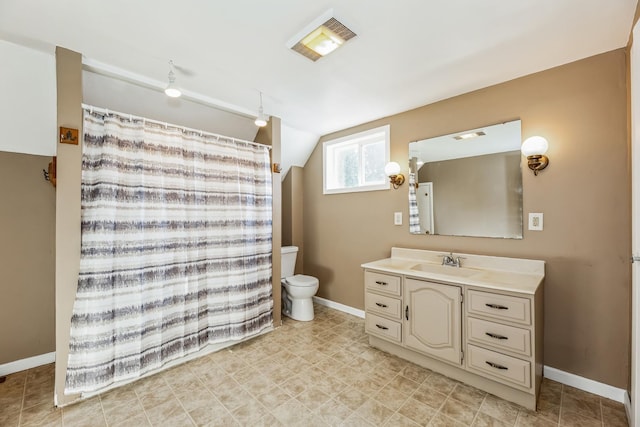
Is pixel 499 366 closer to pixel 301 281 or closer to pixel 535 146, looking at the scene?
pixel 535 146

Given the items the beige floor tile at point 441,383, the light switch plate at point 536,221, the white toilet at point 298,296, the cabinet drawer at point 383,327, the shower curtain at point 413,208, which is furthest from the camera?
the white toilet at point 298,296

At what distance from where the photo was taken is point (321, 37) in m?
1.68

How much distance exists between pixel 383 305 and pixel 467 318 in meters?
0.67

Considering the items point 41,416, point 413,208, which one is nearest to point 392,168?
point 413,208

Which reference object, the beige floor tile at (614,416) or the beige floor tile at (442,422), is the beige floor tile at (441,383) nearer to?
the beige floor tile at (442,422)

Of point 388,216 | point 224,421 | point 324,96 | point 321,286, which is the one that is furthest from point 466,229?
point 224,421

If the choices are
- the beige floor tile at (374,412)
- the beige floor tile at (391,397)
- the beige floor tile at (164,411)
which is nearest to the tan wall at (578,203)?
the beige floor tile at (391,397)

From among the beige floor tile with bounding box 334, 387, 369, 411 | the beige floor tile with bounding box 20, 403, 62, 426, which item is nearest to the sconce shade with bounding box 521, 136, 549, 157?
the beige floor tile with bounding box 334, 387, 369, 411

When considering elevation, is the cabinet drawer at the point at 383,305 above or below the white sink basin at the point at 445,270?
below

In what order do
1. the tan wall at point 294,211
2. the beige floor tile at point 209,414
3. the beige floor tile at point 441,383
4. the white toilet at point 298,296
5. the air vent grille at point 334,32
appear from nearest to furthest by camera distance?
the air vent grille at point 334,32 → the beige floor tile at point 209,414 → the beige floor tile at point 441,383 → the white toilet at point 298,296 → the tan wall at point 294,211

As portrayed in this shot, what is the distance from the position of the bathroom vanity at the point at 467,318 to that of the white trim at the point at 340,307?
Result: 2.49 feet

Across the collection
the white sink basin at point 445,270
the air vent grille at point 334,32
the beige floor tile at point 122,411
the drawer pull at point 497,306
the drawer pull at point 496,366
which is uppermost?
the air vent grille at point 334,32

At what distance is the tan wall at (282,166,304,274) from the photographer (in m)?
3.88

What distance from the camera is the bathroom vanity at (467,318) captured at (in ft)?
5.76
